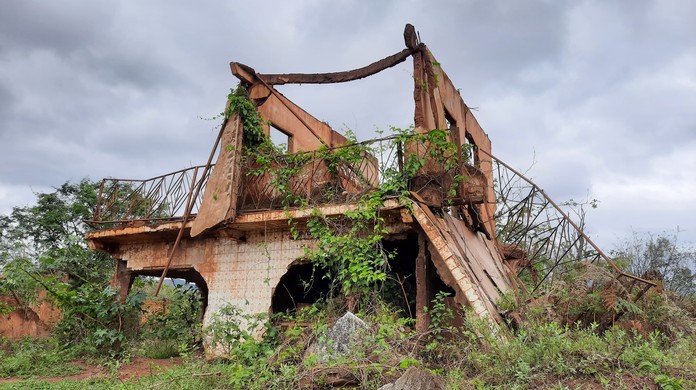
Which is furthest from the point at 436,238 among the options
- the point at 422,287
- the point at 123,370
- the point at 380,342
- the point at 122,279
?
the point at 122,279

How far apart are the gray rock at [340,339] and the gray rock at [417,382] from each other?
1.40m

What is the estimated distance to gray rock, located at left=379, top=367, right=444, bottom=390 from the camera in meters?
5.26

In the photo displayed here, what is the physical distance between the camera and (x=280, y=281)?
1014 centimetres

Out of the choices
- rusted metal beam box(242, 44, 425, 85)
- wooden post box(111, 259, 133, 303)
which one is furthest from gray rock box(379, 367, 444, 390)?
wooden post box(111, 259, 133, 303)

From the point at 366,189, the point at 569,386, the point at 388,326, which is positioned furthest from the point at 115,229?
the point at 569,386

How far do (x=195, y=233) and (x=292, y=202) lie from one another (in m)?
1.81

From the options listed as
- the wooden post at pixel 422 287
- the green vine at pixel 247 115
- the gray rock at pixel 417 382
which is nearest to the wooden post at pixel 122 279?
the green vine at pixel 247 115

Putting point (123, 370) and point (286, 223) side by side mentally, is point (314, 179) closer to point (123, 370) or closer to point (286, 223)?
point (286, 223)

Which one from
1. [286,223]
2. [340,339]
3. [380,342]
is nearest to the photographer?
[380,342]

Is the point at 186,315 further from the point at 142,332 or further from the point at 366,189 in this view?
the point at 366,189

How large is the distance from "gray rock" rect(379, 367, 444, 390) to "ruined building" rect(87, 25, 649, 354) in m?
2.48

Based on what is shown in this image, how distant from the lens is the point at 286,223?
977 cm

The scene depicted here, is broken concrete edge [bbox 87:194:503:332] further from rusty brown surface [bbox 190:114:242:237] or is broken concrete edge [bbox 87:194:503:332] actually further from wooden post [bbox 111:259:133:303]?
wooden post [bbox 111:259:133:303]

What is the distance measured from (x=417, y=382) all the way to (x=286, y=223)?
16.3ft
